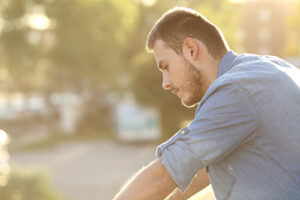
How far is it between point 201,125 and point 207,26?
0.48m

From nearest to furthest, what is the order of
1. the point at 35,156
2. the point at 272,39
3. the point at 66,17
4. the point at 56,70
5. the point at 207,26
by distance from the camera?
the point at 207,26 < the point at 35,156 < the point at 66,17 < the point at 56,70 < the point at 272,39

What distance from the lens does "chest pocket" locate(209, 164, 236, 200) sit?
1.50m

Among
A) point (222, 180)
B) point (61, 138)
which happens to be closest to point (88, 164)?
point (61, 138)

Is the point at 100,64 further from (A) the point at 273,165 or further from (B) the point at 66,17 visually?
(A) the point at 273,165

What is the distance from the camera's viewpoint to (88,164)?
17953 millimetres

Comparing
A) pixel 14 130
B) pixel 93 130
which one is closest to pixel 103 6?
pixel 93 130

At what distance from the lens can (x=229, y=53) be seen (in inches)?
68.5

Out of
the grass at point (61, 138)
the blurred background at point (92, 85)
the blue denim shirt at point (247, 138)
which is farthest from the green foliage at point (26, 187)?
the grass at point (61, 138)

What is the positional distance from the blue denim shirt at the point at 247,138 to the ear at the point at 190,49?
226 millimetres

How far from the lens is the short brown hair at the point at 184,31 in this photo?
167 cm

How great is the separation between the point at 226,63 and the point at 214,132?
385 millimetres

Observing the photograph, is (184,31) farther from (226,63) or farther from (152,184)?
(152,184)

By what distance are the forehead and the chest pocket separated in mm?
431

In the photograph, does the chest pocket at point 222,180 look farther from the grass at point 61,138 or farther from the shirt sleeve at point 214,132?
the grass at point 61,138
